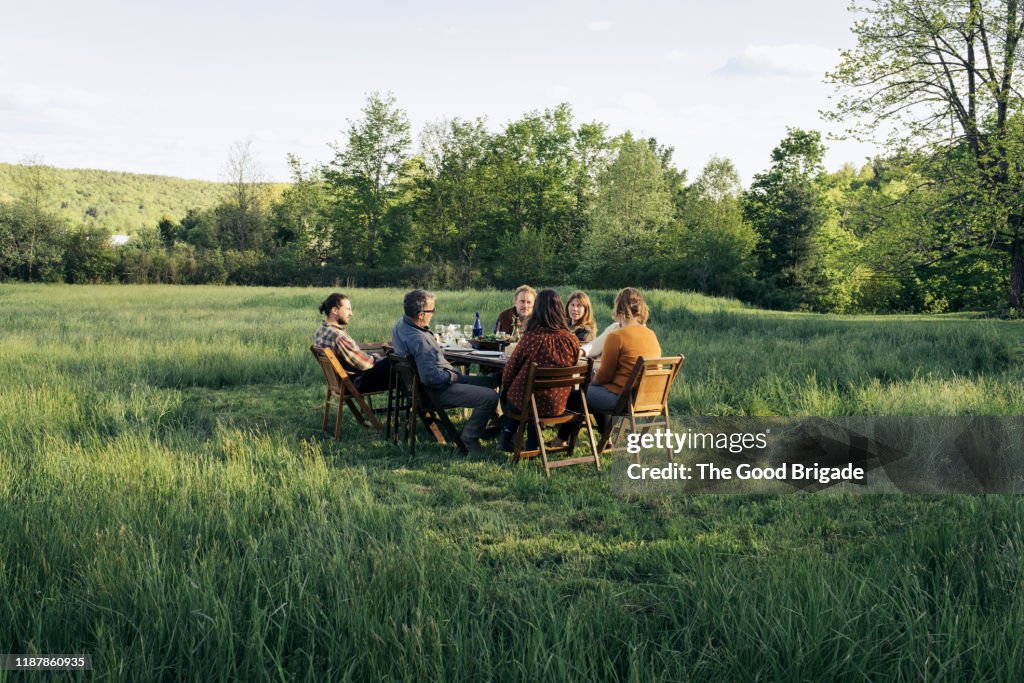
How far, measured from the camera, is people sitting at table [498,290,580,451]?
586 centimetres

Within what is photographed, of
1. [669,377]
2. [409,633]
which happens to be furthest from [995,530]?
[409,633]

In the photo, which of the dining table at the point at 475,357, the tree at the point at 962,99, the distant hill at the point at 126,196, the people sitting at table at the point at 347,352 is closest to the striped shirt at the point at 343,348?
the people sitting at table at the point at 347,352

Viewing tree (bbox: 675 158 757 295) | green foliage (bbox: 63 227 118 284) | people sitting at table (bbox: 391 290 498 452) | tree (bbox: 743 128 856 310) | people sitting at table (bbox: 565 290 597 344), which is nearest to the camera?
people sitting at table (bbox: 391 290 498 452)

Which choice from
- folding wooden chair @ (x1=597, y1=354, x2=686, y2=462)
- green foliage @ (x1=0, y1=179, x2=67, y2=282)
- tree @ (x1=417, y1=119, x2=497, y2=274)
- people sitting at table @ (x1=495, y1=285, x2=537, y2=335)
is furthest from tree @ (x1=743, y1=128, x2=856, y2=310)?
green foliage @ (x1=0, y1=179, x2=67, y2=282)

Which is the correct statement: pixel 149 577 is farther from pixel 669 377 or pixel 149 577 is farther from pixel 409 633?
pixel 669 377

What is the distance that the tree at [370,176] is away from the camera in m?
52.1

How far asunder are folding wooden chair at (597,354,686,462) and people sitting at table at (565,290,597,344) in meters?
1.67

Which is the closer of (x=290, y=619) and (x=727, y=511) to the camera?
(x=290, y=619)

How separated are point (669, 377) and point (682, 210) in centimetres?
4791

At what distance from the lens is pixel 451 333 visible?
800 cm

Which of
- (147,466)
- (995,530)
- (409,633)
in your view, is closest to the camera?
(409,633)

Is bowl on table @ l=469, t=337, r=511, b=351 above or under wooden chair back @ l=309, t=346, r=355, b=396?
above

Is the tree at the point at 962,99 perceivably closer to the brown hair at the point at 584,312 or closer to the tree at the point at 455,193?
the brown hair at the point at 584,312

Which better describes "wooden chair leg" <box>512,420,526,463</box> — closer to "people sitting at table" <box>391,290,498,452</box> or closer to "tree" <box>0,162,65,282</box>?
"people sitting at table" <box>391,290,498,452</box>
